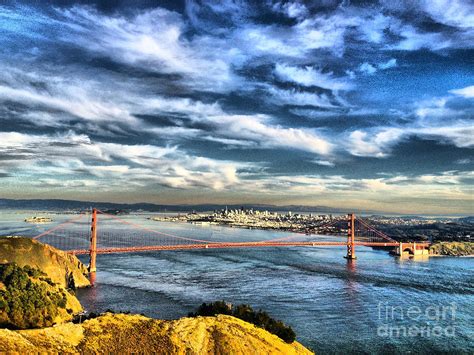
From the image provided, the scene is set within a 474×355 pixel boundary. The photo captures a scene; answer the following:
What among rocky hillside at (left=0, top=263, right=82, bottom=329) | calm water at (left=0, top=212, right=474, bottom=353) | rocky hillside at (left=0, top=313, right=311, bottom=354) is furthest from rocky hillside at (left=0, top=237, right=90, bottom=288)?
rocky hillside at (left=0, top=313, right=311, bottom=354)

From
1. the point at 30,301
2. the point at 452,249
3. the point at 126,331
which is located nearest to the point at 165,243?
the point at 30,301

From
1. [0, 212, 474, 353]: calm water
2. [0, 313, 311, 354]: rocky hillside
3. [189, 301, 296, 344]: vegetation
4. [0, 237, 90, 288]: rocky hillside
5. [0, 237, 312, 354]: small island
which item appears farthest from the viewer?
[0, 237, 90, 288]: rocky hillside

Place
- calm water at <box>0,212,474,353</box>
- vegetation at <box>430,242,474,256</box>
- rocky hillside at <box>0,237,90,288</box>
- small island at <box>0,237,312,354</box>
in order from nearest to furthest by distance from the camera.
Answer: small island at <box>0,237,312,354</box> < calm water at <box>0,212,474,353</box> < rocky hillside at <box>0,237,90,288</box> < vegetation at <box>430,242,474,256</box>

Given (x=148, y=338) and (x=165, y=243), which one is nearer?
(x=148, y=338)

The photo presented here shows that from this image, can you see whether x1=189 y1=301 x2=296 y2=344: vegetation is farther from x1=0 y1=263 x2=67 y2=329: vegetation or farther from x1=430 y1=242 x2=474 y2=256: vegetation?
x1=430 y1=242 x2=474 y2=256: vegetation

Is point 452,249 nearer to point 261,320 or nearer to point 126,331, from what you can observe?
point 261,320

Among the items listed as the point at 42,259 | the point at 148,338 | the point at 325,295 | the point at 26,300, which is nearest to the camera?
the point at 148,338
